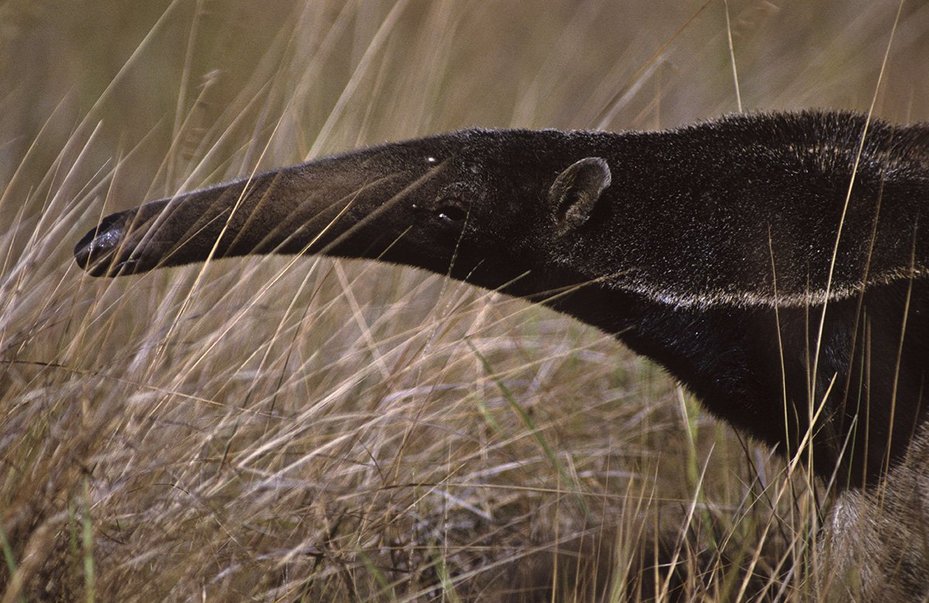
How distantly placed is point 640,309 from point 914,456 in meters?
0.95

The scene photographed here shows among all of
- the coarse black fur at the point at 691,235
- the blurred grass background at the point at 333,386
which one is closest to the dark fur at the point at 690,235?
the coarse black fur at the point at 691,235

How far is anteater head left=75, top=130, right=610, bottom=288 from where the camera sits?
3.33 metres

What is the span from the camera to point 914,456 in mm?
3447

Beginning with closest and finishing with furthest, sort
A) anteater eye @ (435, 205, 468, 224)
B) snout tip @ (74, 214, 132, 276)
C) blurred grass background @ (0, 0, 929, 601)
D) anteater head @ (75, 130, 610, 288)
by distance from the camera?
blurred grass background @ (0, 0, 929, 601), snout tip @ (74, 214, 132, 276), anteater head @ (75, 130, 610, 288), anteater eye @ (435, 205, 468, 224)

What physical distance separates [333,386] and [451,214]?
1132mm

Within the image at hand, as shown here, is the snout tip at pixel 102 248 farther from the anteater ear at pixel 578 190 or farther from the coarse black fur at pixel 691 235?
the anteater ear at pixel 578 190

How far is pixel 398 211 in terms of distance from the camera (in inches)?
137

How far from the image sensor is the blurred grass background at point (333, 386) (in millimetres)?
3043

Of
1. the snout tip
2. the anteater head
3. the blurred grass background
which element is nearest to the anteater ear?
the anteater head

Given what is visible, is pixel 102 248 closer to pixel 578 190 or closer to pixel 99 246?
pixel 99 246

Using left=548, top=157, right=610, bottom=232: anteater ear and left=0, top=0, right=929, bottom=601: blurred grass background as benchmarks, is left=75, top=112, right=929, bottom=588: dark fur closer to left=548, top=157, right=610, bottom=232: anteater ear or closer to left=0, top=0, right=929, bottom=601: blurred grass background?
left=548, top=157, right=610, bottom=232: anteater ear

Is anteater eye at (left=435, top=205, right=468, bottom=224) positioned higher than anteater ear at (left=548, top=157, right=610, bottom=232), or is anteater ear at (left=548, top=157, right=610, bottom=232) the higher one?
anteater ear at (left=548, top=157, right=610, bottom=232)

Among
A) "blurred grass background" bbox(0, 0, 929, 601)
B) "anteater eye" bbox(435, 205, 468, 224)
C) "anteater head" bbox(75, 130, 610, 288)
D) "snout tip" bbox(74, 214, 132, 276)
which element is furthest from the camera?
"anteater eye" bbox(435, 205, 468, 224)

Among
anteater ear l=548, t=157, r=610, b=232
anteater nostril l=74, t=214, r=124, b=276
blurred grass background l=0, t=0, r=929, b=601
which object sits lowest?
blurred grass background l=0, t=0, r=929, b=601
